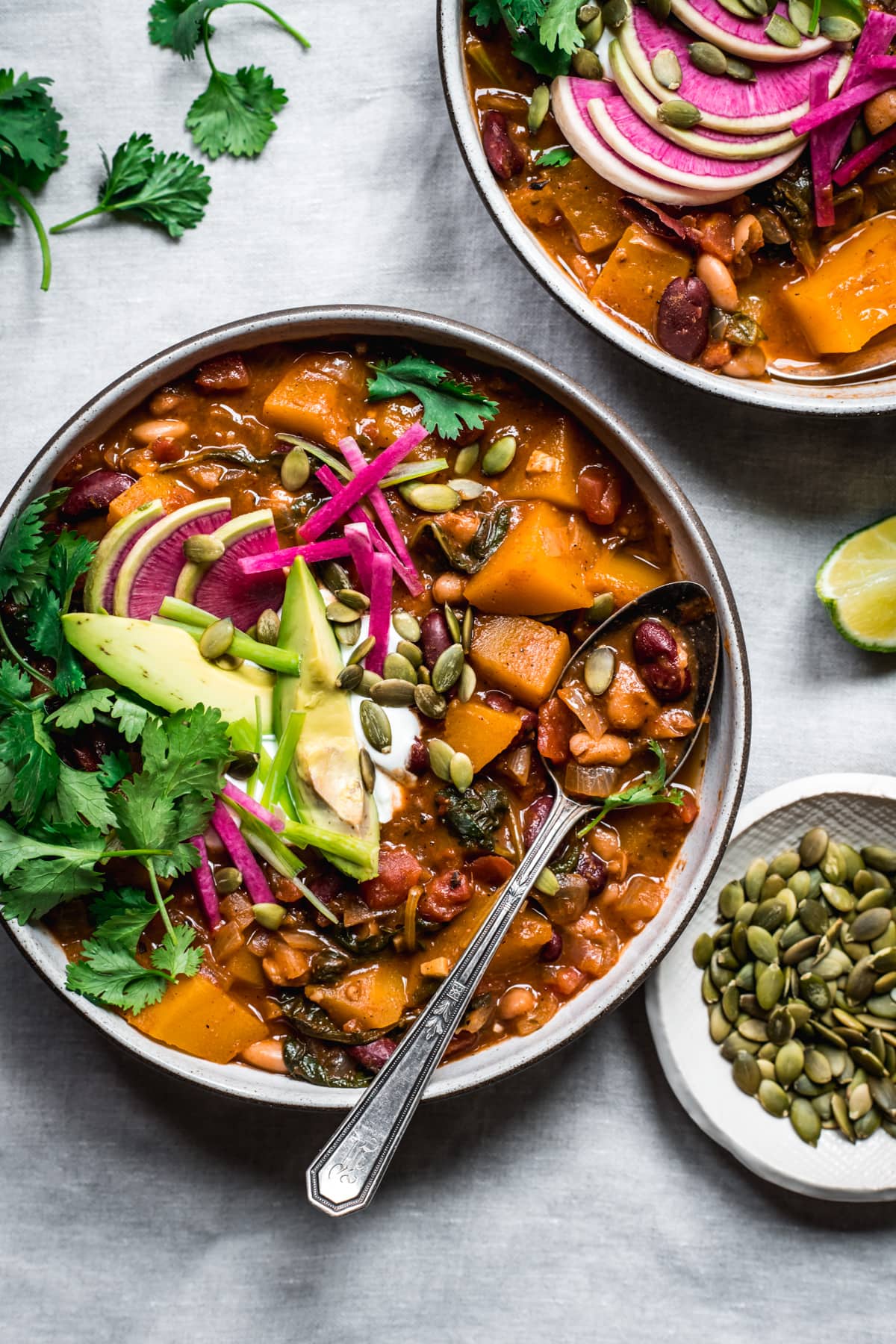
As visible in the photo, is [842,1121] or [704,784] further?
[842,1121]

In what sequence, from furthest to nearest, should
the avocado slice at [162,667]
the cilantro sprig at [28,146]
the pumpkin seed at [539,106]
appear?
the cilantro sprig at [28,146]
the pumpkin seed at [539,106]
the avocado slice at [162,667]

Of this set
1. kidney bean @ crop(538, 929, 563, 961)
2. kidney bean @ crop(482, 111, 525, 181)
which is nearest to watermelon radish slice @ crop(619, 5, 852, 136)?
kidney bean @ crop(482, 111, 525, 181)

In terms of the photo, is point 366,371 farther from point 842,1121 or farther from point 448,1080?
point 842,1121

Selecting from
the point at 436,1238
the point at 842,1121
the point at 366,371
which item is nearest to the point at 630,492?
the point at 366,371

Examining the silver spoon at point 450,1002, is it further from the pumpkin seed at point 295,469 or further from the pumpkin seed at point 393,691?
the pumpkin seed at point 295,469

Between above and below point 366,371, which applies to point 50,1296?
below

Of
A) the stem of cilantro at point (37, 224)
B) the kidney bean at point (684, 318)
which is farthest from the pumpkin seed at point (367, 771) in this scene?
the stem of cilantro at point (37, 224)

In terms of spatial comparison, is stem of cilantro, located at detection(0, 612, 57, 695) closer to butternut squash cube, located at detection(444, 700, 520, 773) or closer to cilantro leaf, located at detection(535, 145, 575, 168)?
butternut squash cube, located at detection(444, 700, 520, 773)
